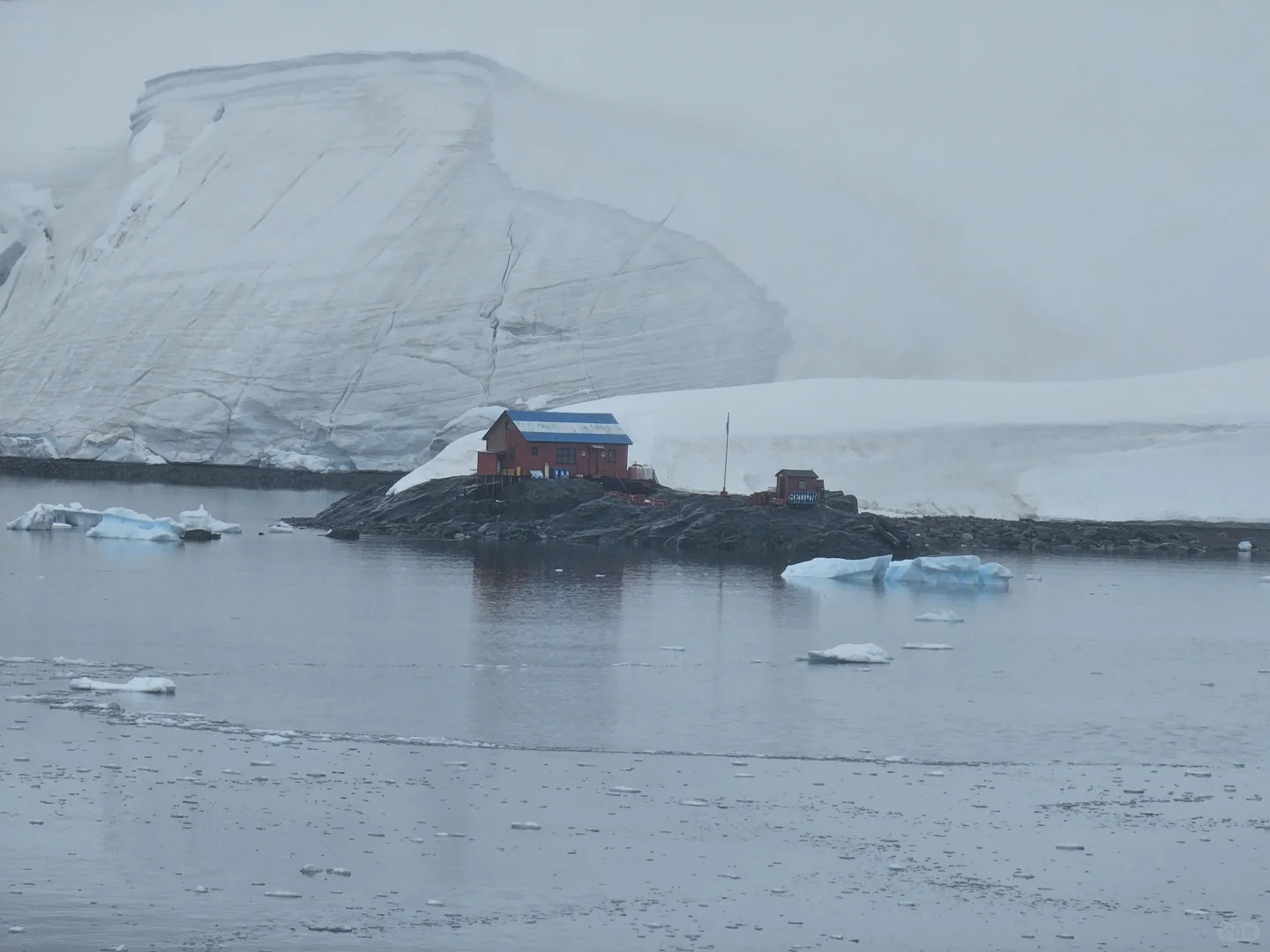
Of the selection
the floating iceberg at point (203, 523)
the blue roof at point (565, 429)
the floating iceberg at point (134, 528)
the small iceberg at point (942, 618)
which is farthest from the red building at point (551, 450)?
the small iceberg at point (942, 618)

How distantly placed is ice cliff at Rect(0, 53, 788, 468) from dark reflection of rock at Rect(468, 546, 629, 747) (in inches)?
826

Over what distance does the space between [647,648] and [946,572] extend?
33.5 feet

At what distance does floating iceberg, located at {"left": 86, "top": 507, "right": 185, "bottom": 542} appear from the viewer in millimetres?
32844

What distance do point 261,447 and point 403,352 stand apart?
5.03 meters

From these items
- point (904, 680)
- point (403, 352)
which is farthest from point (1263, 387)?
point (904, 680)

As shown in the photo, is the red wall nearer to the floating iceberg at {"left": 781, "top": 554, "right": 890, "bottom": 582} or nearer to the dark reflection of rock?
the dark reflection of rock

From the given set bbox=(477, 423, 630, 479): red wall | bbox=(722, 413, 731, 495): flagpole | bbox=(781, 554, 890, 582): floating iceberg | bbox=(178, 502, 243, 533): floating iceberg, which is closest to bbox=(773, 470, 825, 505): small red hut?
bbox=(722, 413, 731, 495): flagpole

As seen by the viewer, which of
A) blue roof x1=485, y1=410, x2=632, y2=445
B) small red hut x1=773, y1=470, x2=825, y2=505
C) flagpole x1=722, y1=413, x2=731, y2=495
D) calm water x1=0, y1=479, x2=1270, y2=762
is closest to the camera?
calm water x1=0, y1=479, x2=1270, y2=762

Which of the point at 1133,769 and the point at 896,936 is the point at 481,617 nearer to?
the point at 1133,769

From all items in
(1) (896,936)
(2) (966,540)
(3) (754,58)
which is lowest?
(1) (896,936)

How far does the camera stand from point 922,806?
443 inches

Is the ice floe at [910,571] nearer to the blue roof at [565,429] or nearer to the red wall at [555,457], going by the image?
the red wall at [555,457]

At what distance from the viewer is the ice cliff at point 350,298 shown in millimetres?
51094

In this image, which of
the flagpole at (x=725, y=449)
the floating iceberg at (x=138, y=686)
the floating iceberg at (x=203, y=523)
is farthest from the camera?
the flagpole at (x=725, y=449)
